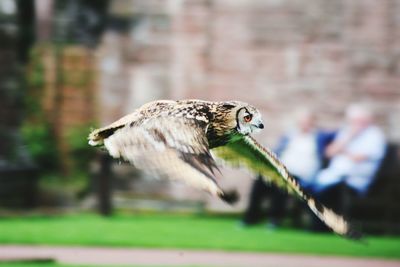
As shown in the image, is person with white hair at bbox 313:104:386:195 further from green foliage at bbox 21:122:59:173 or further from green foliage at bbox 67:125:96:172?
green foliage at bbox 21:122:59:173

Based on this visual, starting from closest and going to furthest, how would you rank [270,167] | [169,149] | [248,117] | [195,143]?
[169,149], [195,143], [248,117], [270,167]

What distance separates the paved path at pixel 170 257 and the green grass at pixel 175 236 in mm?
330

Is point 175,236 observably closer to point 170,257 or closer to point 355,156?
point 170,257

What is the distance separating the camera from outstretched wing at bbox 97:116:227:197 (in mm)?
5406

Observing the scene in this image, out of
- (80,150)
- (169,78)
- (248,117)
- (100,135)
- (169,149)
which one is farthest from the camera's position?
(80,150)

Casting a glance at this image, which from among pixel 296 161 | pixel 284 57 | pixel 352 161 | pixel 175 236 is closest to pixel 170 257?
pixel 175 236

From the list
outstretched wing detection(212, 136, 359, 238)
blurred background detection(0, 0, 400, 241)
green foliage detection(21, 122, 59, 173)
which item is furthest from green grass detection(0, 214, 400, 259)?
outstretched wing detection(212, 136, 359, 238)

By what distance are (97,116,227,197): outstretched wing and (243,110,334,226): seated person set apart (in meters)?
7.35

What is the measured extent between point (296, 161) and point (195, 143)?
25.7 ft

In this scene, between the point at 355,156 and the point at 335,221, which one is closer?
the point at 335,221

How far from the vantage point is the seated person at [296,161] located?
44.1 ft

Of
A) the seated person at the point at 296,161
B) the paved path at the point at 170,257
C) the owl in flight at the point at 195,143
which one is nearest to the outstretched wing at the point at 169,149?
the owl in flight at the point at 195,143

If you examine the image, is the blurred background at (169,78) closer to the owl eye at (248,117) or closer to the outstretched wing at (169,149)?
the owl eye at (248,117)

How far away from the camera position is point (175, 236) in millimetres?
12523
